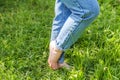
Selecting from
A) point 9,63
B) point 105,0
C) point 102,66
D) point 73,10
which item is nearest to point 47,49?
point 9,63

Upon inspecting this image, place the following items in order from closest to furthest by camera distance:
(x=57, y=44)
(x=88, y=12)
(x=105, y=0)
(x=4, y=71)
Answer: (x=88, y=12), (x=57, y=44), (x=4, y=71), (x=105, y=0)

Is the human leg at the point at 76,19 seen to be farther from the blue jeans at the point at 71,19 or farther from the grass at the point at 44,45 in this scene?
the grass at the point at 44,45

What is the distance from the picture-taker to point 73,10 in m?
2.28

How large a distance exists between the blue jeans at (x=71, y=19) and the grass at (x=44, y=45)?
306 millimetres

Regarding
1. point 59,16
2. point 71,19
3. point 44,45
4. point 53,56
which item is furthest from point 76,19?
point 44,45

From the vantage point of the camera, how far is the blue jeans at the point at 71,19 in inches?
88.0

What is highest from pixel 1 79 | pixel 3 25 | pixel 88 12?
pixel 88 12

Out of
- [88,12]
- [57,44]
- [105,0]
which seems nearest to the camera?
[88,12]

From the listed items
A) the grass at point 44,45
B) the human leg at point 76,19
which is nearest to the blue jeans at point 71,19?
the human leg at point 76,19

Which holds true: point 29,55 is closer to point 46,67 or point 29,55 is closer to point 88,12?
point 46,67

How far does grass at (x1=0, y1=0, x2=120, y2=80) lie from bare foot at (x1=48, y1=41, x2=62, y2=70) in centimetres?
6

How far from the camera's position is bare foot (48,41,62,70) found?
8.22ft

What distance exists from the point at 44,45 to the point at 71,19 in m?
0.71

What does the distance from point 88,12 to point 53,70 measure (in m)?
0.66
